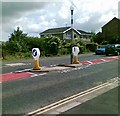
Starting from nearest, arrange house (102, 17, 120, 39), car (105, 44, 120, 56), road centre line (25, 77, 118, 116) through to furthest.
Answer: road centre line (25, 77, 118, 116)
car (105, 44, 120, 56)
house (102, 17, 120, 39)

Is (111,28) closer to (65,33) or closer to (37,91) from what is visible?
(65,33)

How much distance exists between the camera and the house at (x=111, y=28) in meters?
72.8

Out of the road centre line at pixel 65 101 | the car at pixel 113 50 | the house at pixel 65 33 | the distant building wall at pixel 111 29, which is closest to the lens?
the road centre line at pixel 65 101

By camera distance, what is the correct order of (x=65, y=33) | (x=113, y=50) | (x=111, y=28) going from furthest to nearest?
(x=111, y=28)
(x=65, y=33)
(x=113, y=50)

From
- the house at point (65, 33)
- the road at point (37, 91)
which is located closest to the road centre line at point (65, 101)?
the road at point (37, 91)

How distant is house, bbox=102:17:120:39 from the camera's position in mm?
72812

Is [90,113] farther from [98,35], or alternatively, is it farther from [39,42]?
[98,35]

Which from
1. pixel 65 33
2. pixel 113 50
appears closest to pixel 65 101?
pixel 113 50

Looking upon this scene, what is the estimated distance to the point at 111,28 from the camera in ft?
244

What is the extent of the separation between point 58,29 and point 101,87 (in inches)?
2491

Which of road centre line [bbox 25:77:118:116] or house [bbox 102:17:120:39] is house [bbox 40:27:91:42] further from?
road centre line [bbox 25:77:118:116]

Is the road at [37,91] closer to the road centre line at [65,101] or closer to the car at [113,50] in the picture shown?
the road centre line at [65,101]

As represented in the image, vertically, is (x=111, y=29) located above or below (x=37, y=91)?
above

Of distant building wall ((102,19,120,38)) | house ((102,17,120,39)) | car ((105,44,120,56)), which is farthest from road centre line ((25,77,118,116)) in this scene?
distant building wall ((102,19,120,38))
